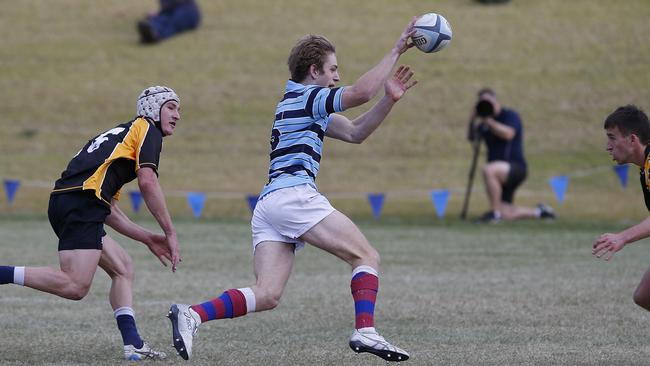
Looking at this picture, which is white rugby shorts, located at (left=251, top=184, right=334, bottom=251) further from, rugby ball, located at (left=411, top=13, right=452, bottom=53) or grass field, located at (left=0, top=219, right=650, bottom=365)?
rugby ball, located at (left=411, top=13, right=452, bottom=53)

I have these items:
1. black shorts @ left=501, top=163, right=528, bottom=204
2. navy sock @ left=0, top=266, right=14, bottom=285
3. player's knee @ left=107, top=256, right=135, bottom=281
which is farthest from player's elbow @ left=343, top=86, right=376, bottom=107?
black shorts @ left=501, top=163, right=528, bottom=204

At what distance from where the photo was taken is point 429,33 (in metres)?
6.30

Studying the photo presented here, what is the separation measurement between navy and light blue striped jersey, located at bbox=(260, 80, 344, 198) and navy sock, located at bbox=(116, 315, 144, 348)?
1184 mm

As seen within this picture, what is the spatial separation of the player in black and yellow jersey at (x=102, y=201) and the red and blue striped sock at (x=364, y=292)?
1.06m

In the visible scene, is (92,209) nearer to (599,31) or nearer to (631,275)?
(631,275)

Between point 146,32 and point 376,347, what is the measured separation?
83.4ft

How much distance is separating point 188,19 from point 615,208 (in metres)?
14.9

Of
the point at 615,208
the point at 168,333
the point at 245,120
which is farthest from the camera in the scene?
the point at 245,120

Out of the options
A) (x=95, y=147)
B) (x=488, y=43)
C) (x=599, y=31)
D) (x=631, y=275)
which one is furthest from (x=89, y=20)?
(x=95, y=147)

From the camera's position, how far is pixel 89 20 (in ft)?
106

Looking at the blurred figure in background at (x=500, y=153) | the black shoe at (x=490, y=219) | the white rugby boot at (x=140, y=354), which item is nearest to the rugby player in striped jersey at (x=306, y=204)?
the white rugby boot at (x=140, y=354)

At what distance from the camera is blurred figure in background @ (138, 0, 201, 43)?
30.2 m

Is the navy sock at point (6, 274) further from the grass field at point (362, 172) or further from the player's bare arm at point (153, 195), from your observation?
the player's bare arm at point (153, 195)

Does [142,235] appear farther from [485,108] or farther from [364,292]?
[485,108]
